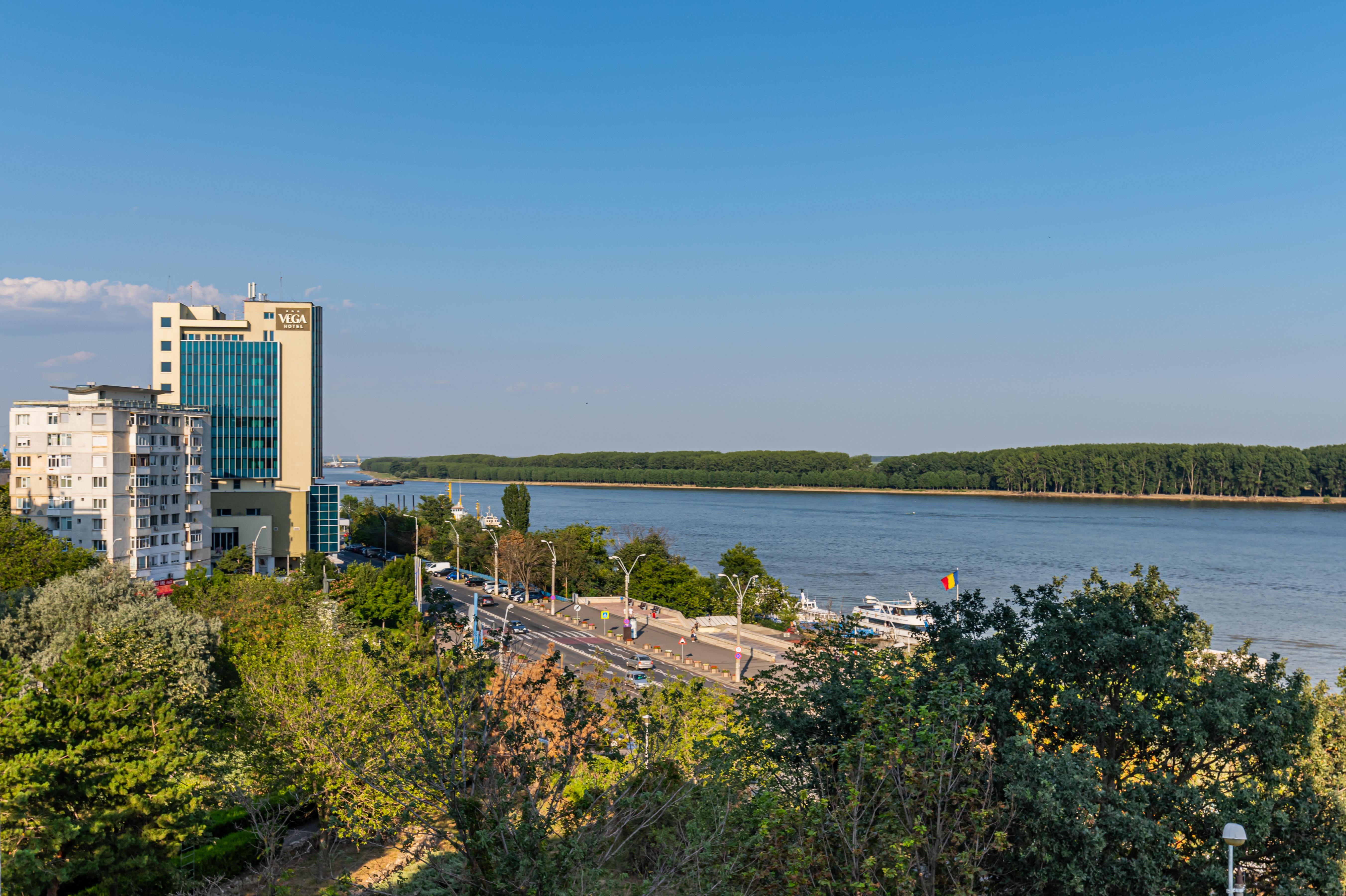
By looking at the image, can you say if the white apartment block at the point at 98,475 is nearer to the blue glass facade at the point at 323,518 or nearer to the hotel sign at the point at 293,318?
the blue glass facade at the point at 323,518

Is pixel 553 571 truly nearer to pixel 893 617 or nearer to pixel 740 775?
pixel 893 617

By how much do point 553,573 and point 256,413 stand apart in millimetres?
34724

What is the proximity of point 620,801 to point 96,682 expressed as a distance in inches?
563

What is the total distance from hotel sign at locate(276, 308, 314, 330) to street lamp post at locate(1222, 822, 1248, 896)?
90490mm

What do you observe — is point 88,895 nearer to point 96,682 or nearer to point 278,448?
point 96,682

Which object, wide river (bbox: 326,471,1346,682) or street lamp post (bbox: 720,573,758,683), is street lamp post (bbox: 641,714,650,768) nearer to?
street lamp post (bbox: 720,573,758,683)

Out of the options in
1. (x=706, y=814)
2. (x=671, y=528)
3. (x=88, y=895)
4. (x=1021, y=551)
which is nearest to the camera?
(x=706, y=814)

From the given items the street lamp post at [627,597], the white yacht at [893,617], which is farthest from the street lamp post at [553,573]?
the white yacht at [893,617]

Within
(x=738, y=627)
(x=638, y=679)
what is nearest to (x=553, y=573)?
(x=738, y=627)

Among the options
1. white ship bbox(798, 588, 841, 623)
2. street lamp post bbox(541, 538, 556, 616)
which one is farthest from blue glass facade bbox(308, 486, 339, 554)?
white ship bbox(798, 588, 841, 623)

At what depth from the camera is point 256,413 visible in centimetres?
8575

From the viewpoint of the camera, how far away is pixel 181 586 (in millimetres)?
51062

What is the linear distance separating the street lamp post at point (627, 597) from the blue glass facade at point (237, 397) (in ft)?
114

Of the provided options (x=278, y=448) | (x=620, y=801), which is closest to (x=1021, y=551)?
(x=278, y=448)
